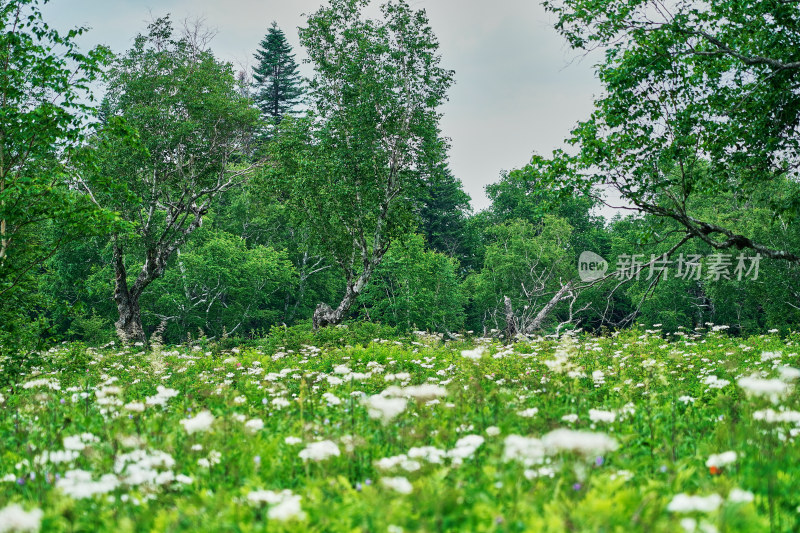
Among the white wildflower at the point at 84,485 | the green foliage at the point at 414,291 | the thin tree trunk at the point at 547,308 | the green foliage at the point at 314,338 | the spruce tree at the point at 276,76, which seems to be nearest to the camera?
the white wildflower at the point at 84,485

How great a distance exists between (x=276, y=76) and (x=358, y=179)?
4156cm

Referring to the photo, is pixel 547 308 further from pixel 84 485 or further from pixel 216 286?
pixel 216 286

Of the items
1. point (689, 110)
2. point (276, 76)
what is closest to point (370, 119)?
point (689, 110)

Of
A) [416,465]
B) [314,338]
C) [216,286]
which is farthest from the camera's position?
[216,286]

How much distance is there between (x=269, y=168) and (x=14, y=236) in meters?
16.3

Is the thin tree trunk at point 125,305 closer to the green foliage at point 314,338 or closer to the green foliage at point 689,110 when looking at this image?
the green foliage at point 314,338

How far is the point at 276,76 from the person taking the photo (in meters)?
58.4

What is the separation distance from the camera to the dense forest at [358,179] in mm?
9773

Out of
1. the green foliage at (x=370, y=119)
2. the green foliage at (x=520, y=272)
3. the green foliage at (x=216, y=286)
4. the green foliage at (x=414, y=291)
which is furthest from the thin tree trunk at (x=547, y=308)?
the green foliage at (x=520, y=272)

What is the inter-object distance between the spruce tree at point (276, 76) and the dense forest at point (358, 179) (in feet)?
0.83

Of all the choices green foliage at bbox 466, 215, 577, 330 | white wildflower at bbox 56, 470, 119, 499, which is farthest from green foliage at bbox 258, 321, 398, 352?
green foliage at bbox 466, 215, 577, 330

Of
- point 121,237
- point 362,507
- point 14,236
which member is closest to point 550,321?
point 121,237

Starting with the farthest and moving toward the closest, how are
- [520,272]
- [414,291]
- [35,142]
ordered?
1. [520,272]
2. [414,291]
3. [35,142]

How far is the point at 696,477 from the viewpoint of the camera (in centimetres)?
387
